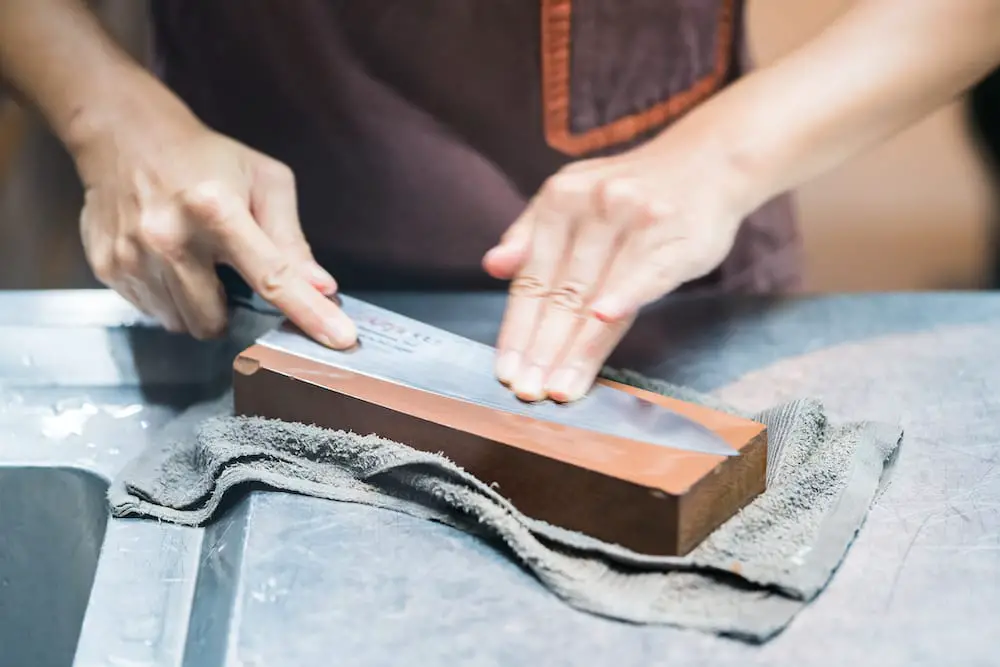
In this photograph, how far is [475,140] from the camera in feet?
2.68

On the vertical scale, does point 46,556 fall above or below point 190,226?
below

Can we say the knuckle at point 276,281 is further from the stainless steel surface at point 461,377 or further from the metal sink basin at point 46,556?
the metal sink basin at point 46,556

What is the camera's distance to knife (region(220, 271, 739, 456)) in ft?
1.63

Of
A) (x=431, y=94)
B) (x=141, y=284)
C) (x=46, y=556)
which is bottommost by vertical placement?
(x=46, y=556)

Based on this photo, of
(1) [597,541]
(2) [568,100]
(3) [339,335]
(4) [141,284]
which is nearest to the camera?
(1) [597,541]

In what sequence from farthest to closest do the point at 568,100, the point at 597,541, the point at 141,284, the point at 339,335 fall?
1. the point at 568,100
2. the point at 141,284
3. the point at 339,335
4. the point at 597,541

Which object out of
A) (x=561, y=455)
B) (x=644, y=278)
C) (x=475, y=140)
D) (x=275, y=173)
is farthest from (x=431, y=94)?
(x=561, y=455)

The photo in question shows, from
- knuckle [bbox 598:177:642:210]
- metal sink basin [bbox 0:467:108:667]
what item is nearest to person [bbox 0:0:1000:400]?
knuckle [bbox 598:177:642:210]

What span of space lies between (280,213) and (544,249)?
6.5 inches

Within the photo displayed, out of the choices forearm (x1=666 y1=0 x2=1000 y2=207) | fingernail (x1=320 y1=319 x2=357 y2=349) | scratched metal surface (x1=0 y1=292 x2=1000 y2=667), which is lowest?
scratched metal surface (x1=0 y1=292 x2=1000 y2=667)

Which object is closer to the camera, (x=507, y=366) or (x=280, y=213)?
(x=507, y=366)

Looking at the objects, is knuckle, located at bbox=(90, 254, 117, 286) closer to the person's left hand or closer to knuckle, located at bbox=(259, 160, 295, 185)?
knuckle, located at bbox=(259, 160, 295, 185)

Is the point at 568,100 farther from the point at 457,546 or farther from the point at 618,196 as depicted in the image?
the point at 457,546

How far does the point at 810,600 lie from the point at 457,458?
0.17 m
